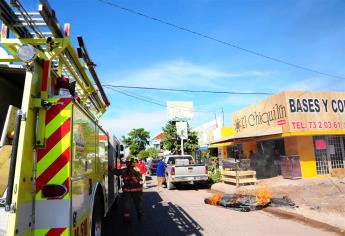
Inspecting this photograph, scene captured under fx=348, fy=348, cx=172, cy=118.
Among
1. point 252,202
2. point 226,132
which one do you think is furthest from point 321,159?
point 226,132

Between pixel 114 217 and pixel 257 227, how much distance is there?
4172 millimetres

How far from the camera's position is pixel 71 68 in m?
5.12

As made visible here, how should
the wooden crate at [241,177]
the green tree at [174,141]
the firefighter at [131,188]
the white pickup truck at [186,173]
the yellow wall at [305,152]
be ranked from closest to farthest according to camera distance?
the firefighter at [131,188], the wooden crate at [241,177], the white pickup truck at [186,173], the yellow wall at [305,152], the green tree at [174,141]

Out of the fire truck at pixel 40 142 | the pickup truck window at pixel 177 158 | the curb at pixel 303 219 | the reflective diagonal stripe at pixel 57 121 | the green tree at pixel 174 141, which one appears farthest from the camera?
the green tree at pixel 174 141

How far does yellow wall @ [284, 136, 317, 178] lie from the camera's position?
723 inches

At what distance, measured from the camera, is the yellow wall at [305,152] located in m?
18.4

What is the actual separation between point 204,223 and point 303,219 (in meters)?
2.51

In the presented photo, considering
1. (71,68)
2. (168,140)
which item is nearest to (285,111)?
(71,68)

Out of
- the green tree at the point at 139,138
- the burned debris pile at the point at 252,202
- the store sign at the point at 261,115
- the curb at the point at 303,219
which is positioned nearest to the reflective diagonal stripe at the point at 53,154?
the curb at the point at 303,219

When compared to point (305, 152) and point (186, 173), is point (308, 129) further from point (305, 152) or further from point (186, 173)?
point (186, 173)

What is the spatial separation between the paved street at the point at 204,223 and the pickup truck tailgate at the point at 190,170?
5958mm

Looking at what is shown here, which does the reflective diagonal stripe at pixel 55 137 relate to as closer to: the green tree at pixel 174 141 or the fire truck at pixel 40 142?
the fire truck at pixel 40 142

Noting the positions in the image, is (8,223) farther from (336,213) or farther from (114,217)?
(336,213)

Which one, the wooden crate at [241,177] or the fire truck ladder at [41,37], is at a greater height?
the fire truck ladder at [41,37]
